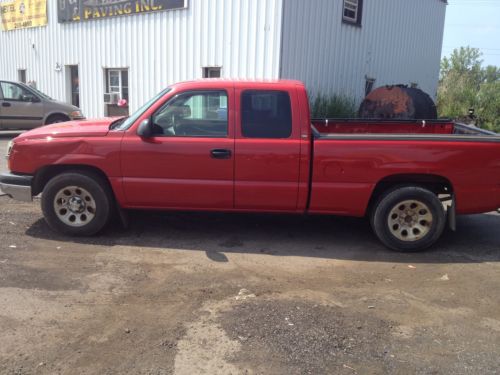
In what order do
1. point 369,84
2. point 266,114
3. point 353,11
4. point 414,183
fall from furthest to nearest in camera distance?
point 369,84 → point 353,11 → point 414,183 → point 266,114

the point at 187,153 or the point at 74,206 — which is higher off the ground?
the point at 187,153

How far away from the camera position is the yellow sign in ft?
58.7

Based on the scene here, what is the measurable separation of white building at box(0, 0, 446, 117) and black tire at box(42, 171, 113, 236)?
6.31 metres

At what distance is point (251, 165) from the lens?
522 cm

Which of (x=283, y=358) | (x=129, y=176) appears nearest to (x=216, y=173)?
(x=129, y=176)

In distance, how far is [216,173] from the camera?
5.26m

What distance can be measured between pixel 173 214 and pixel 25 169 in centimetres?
192

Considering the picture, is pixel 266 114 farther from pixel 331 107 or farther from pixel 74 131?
pixel 331 107

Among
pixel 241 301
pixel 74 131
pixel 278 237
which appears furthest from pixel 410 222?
pixel 74 131

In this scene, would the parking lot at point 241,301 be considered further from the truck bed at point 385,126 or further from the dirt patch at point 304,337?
the truck bed at point 385,126

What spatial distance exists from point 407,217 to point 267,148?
5.66 ft

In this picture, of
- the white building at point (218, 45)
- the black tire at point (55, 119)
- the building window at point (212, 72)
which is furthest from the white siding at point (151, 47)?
the black tire at point (55, 119)

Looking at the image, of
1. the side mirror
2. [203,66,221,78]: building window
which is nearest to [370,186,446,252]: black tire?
the side mirror

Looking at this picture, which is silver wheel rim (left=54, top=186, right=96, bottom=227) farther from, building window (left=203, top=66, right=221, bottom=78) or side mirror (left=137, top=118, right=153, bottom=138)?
building window (left=203, top=66, right=221, bottom=78)
